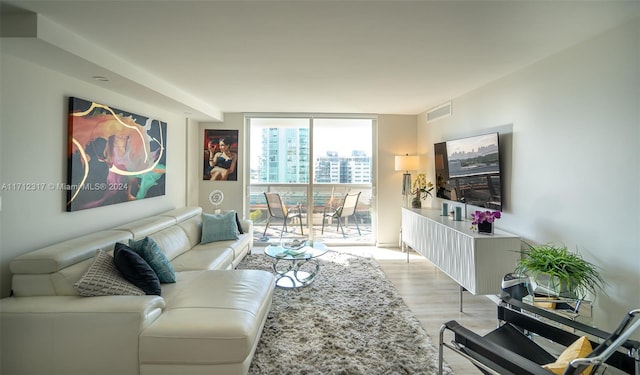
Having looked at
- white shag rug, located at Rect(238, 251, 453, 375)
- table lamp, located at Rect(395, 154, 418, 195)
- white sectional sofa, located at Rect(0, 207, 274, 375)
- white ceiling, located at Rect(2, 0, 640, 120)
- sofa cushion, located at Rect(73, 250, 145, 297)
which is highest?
white ceiling, located at Rect(2, 0, 640, 120)

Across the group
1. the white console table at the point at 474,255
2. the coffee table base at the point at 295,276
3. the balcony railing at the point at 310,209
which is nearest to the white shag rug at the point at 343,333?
the coffee table base at the point at 295,276

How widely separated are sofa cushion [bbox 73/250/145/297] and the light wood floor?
2.46 meters

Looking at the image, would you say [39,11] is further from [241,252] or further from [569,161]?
[569,161]

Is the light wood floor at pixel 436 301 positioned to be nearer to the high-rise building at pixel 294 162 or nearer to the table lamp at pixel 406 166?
the table lamp at pixel 406 166

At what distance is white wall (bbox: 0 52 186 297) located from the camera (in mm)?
2064

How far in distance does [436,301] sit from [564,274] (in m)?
1.43

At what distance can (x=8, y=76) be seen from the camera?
6.79 ft

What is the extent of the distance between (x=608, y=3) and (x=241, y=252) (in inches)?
165

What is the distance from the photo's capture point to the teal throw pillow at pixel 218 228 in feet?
12.5

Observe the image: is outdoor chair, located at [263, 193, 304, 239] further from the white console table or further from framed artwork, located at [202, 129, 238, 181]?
the white console table

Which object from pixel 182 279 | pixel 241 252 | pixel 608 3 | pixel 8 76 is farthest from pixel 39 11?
pixel 608 3

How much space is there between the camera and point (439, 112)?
4.39 meters

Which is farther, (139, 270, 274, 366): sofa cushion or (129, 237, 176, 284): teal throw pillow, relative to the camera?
(129, 237, 176, 284): teal throw pillow

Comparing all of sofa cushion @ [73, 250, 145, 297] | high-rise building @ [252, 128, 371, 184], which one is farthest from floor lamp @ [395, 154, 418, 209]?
sofa cushion @ [73, 250, 145, 297]
